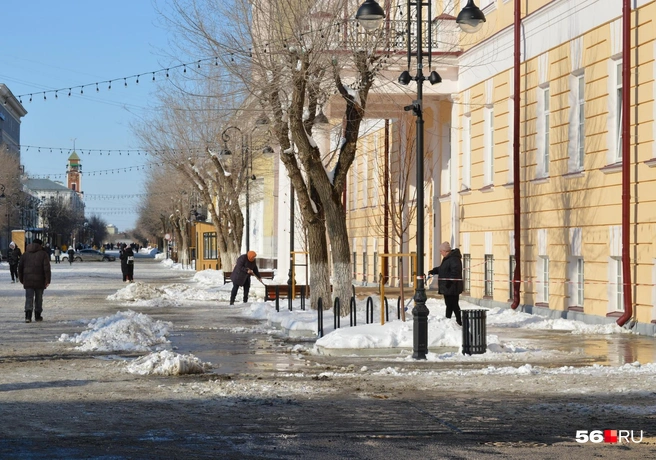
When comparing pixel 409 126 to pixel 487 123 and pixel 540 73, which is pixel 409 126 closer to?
pixel 487 123

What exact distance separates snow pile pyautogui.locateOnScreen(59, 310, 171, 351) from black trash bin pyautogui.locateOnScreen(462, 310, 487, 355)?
4944 millimetres

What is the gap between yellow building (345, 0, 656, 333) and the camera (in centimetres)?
2144

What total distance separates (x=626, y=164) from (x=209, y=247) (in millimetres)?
52992

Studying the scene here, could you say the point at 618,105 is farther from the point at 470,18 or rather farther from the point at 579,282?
the point at 470,18

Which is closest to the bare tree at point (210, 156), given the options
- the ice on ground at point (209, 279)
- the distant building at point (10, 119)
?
the ice on ground at point (209, 279)

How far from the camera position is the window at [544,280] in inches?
1044

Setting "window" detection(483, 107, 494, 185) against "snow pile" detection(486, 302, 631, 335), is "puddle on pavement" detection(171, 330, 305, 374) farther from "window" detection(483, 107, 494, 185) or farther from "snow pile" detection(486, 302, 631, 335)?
"window" detection(483, 107, 494, 185)

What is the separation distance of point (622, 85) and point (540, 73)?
470cm

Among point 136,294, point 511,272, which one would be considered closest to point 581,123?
point 511,272

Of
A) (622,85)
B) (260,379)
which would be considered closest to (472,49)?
(622,85)

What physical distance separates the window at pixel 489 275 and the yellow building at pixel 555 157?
2.6 inches

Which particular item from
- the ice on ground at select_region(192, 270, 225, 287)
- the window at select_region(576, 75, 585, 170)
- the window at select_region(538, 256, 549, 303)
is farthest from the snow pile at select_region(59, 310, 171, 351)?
the ice on ground at select_region(192, 270, 225, 287)

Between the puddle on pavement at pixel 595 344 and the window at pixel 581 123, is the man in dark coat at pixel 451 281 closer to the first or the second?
the puddle on pavement at pixel 595 344

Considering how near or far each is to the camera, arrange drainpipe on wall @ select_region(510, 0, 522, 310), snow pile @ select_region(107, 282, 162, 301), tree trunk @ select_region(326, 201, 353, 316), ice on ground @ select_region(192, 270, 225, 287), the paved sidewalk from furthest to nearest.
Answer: ice on ground @ select_region(192, 270, 225, 287) → snow pile @ select_region(107, 282, 162, 301) → drainpipe on wall @ select_region(510, 0, 522, 310) → tree trunk @ select_region(326, 201, 353, 316) → the paved sidewalk
